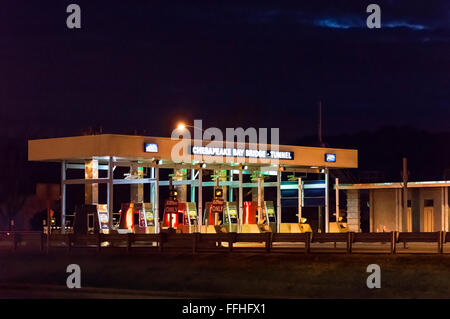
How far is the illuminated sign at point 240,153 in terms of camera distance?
47.6m

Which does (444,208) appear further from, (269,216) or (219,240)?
(219,240)

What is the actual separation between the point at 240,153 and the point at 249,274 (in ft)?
54.3

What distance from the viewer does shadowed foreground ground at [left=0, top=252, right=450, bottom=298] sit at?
97.1 feet

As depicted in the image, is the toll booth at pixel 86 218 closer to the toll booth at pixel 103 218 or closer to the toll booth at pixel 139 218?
the toll booth at pixel 103 218

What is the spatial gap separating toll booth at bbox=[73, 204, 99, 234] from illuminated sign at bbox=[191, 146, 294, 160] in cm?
584

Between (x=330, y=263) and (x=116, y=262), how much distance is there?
32.2 feet

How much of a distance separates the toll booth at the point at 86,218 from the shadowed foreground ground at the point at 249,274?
19.8ft

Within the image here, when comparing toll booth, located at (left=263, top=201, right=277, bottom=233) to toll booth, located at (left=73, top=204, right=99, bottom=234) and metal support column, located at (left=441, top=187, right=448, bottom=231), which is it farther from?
toll booth, located at (left=73, top=204, right=99, bottom=234)

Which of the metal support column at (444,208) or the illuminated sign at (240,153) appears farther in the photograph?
the metal support column at (444,208)

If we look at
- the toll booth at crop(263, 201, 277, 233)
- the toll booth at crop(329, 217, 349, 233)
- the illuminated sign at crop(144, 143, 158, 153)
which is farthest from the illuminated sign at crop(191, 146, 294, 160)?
the toll booth at crop(329, 217, 349, 233)

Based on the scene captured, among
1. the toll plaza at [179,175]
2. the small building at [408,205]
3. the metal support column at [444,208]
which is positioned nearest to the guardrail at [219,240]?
the toll plaza at [179,175]

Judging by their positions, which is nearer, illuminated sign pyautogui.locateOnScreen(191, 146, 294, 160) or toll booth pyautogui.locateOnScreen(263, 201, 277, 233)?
illuminated sign pyautogui.locateOnScreen(191, 146, 294, 160)

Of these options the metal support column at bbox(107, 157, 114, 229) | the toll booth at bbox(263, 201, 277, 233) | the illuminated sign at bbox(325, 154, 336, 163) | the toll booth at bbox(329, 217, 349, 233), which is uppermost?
the illuminated sign at bbox(325, 154, 336, 163)

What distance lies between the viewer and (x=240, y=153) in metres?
49.2
